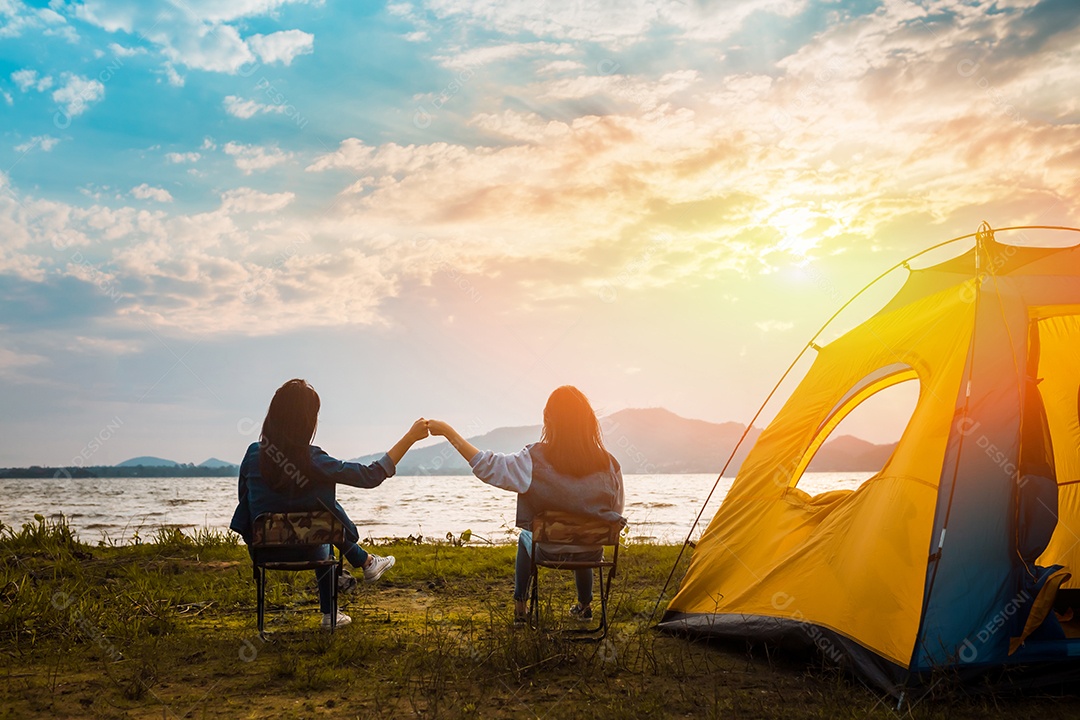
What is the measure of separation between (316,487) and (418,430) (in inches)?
34.3

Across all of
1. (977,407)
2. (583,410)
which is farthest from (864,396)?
(583,410)

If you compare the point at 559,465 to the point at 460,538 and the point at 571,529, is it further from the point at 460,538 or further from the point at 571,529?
the point at 460,538

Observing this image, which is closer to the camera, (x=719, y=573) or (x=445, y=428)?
(x=445, y=428)

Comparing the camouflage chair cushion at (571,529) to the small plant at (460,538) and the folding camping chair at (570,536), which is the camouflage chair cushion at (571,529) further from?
the small plant at (460,538)

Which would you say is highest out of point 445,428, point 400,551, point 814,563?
point 445,428

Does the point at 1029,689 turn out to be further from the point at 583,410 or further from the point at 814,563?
the point at 583,410

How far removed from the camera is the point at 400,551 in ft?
36.3

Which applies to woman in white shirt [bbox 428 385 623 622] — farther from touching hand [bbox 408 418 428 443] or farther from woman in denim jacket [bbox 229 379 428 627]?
woman in denim jacket [bbox 229 379 428 627]

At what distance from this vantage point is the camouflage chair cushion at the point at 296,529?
5.30 m

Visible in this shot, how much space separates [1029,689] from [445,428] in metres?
4.11

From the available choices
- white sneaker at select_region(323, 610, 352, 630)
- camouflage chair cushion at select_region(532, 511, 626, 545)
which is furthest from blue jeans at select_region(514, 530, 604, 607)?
white sneaker at select_region(323, 610, 352, 630)

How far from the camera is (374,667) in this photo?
16.5 feet

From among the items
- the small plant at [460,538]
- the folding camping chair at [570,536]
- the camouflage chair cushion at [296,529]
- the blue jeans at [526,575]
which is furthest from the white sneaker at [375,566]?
the small plant at [460,538]

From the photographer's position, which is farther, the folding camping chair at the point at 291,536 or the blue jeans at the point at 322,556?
the blue jeans at the point at 322,556
